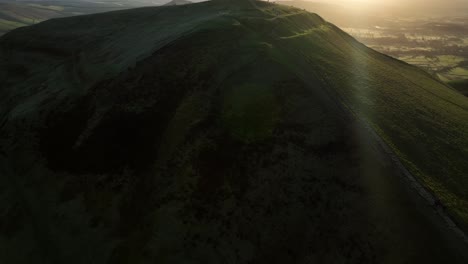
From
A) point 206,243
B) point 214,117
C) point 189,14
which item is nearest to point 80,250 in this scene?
point 206,243

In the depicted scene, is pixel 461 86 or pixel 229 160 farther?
pixel 461 86

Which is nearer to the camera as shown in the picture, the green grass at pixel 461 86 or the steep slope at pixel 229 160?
the steep slope at pixel 229 160

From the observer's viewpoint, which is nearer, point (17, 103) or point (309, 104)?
point (309, 104)

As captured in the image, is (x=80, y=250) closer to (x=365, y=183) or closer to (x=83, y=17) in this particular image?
(x=365, y=183)

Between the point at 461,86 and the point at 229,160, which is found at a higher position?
the point at 461,86

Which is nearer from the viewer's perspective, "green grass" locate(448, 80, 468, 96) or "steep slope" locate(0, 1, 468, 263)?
"steep slope" locate(0, 1, 468, 263)

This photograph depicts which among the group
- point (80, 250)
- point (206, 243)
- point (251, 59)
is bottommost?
point (80, 250)

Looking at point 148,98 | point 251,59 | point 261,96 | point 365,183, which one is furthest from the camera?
point 251,59

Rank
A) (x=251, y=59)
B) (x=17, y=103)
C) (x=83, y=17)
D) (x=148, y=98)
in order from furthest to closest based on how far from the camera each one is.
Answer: (x=83, y=17) → (x=17, y=103) → (x=251, y=59) → (x=148, y=98)
